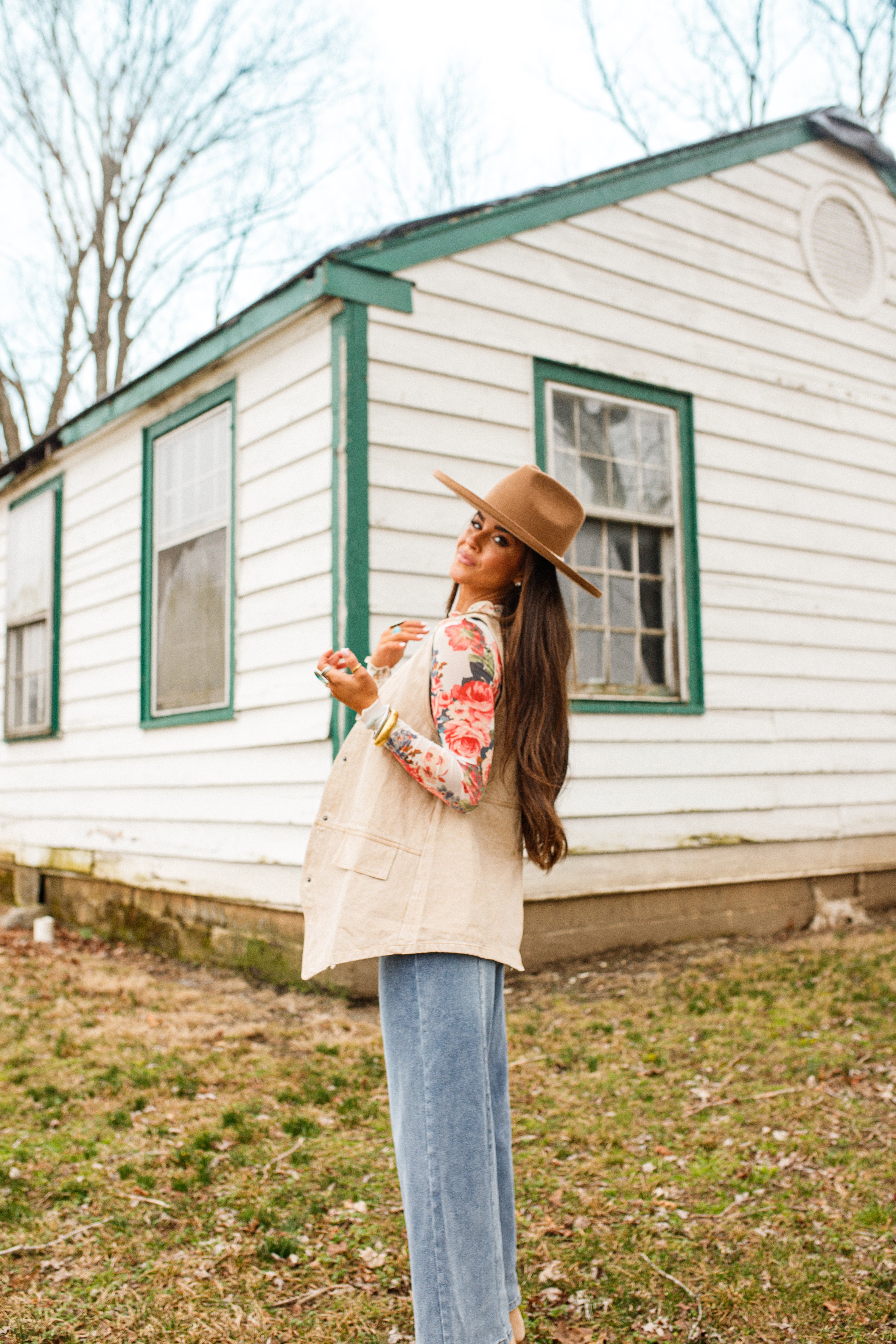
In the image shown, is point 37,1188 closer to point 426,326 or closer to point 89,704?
point 426,326

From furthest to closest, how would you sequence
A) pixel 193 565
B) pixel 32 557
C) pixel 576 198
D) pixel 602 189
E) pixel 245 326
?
pixel 32 557 → pixel 193 565 → pixel 602 189 → pixel 576 198 → pixel 245 326

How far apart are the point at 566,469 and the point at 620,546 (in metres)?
0.61

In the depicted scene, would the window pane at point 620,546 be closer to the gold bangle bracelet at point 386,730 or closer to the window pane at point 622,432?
the window pane at point 622,432

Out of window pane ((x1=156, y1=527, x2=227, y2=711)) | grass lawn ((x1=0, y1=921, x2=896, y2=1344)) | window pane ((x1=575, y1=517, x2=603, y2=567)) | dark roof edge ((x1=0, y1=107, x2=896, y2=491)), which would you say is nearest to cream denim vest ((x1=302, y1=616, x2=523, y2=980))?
grass lawn ((x1=0, y1=921, x2=896, y2=1344))

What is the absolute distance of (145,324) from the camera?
58.3ft

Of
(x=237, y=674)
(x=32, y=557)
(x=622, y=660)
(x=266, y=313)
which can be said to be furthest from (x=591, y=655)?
(x=32, y=557)

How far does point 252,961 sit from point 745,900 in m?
3.11

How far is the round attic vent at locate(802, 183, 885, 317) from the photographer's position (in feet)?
25.5

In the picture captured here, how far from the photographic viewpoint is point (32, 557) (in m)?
8.59

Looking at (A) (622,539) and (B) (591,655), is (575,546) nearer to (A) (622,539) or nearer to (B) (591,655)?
(A) (622,539)

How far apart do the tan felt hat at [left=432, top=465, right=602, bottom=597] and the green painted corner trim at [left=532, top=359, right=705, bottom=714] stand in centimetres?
379

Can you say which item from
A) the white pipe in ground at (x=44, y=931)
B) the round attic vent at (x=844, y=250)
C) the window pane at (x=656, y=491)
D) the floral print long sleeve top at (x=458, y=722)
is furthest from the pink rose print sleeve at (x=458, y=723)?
the round attic vent at (x=844, y=250)

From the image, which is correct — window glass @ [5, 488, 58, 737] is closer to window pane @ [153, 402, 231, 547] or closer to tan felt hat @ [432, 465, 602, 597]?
window pane @ [153, 402, 231, 547]

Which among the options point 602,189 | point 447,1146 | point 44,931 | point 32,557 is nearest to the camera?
point 447,1146
